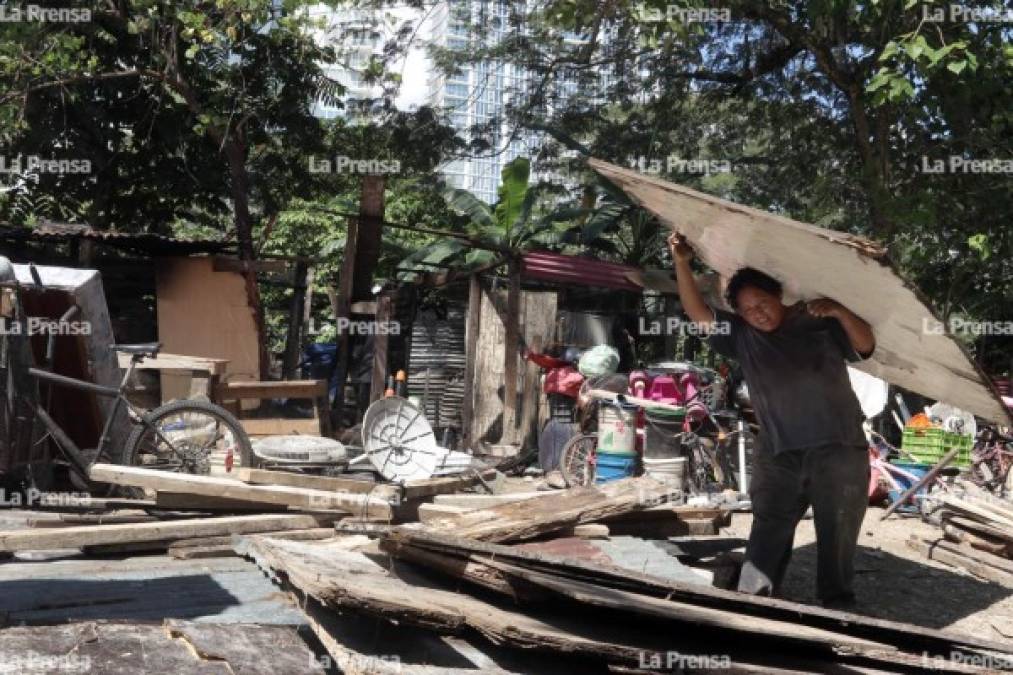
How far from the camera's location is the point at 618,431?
422 inches

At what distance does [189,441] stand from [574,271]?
6445mm

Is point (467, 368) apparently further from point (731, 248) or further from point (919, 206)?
point (731, 248)

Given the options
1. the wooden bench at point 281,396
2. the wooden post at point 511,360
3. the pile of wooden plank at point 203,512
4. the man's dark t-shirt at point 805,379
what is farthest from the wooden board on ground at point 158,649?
the wooden post at point 511,360

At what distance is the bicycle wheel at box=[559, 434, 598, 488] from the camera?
37.1ft

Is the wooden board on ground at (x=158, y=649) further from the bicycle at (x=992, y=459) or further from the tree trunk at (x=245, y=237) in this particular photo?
the bicycle at (x=992, y=459)

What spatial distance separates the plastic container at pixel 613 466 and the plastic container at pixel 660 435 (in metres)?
0.25

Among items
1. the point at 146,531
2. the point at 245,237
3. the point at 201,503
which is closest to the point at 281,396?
the point at 245,237

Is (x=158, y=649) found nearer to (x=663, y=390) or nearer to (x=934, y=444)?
(x=663, y=390)

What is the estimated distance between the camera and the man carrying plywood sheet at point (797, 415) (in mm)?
5344

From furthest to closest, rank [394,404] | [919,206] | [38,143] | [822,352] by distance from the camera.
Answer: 1. [38,143]
2. [919,206]
3. [394,404]
4. [822,352]

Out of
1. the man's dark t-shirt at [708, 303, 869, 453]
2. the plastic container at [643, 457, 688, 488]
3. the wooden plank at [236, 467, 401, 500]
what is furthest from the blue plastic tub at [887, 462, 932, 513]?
the wooden plank at [236, 467, 401, 500]

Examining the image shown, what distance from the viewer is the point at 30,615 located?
473 centimetres

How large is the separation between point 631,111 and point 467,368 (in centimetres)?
657

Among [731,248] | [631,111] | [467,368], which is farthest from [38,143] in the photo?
[731,248]
